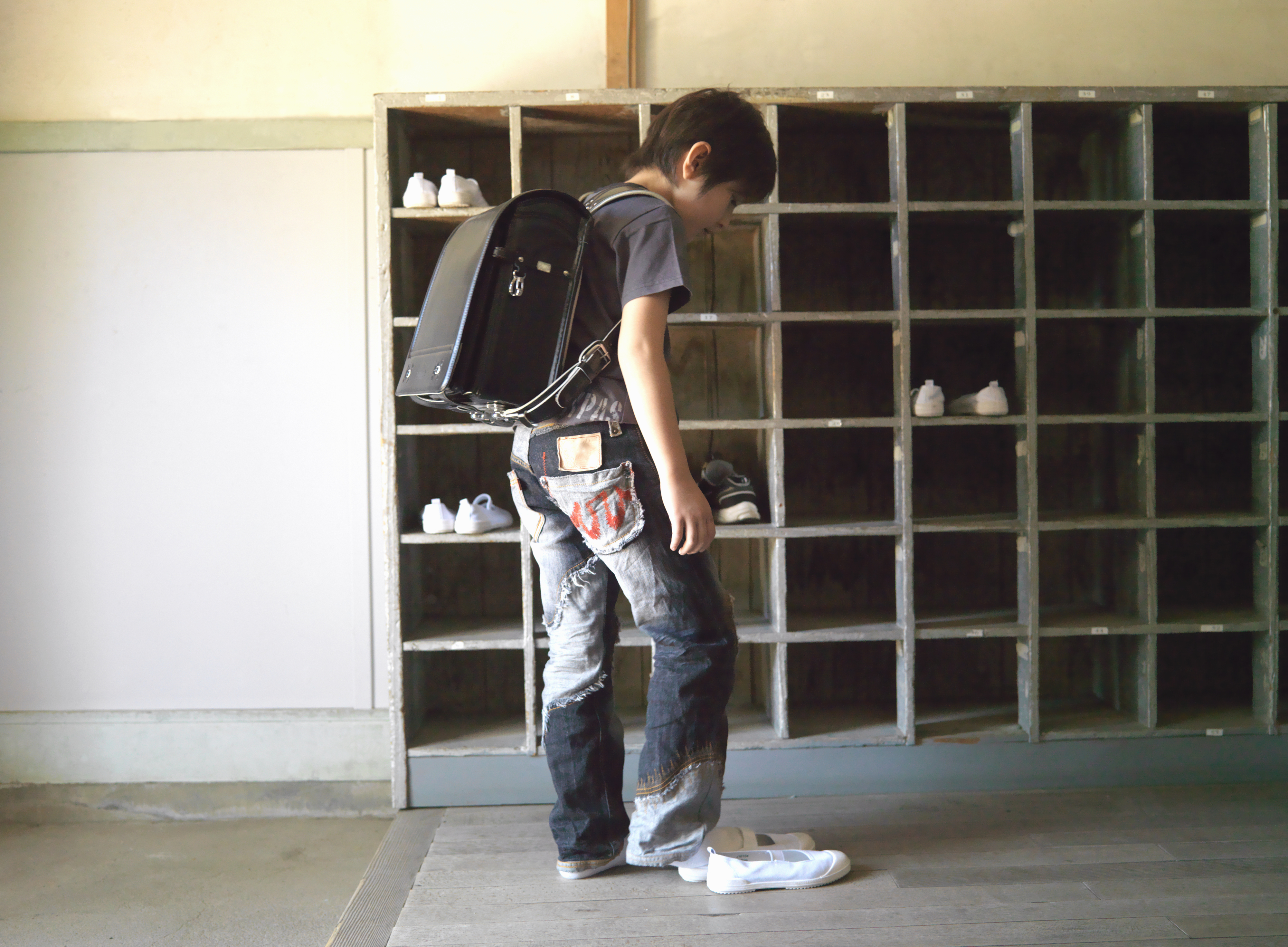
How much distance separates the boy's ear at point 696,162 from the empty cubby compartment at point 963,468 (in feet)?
4.85

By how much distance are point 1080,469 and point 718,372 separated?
125 cm

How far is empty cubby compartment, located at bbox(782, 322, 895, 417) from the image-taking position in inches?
109

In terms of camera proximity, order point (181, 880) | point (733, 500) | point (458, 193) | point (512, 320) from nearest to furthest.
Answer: point (512, 320) < point (181, 880) < point (458, 193) < point (733, 500)

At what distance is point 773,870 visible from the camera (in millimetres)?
1854

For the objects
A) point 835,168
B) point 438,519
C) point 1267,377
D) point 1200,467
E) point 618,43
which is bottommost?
point 438,519

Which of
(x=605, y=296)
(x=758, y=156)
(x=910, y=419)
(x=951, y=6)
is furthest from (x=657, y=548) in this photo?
(x=951, y=6)

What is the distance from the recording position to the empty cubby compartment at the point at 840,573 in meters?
2.83

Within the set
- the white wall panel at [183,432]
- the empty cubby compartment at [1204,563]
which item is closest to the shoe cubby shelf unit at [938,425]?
the empty cubby compartment at [1204,563]

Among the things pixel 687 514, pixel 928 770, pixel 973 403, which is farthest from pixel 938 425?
pixel 687 514

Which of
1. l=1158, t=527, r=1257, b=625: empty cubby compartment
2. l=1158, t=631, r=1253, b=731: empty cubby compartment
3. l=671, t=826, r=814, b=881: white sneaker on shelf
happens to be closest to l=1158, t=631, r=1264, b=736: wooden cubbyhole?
l=1158, t=631, r=1253, b=731: empty cubby compartment

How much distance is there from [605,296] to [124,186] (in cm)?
193

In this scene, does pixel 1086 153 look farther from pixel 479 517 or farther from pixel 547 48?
pixel 479 517

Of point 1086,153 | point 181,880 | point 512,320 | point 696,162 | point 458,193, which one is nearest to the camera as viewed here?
point 512,320

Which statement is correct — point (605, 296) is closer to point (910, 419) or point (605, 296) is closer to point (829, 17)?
point (910, 419)
